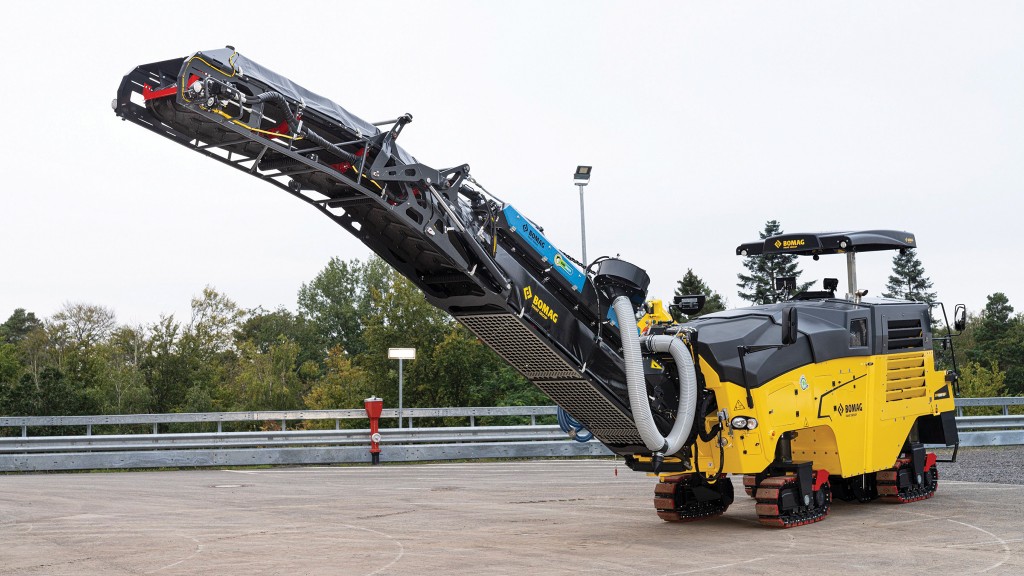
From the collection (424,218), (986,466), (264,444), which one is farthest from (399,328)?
(424,218)

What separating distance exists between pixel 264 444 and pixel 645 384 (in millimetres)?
13130

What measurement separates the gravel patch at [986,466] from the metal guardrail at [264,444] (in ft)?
3.63

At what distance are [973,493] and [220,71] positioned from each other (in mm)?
11887

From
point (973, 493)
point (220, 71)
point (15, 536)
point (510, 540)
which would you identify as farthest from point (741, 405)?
point (15, 536)

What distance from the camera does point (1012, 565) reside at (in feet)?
29.2

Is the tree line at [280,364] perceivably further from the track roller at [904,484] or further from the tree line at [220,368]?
the track roller at [904,484]

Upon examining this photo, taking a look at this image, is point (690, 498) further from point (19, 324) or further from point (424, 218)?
point (19, 324)

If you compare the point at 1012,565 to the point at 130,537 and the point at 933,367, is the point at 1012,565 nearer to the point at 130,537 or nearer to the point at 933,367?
the point at 933,367

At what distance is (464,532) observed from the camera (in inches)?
450

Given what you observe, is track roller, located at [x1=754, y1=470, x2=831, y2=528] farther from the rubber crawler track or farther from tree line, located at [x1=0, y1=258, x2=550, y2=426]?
tree line, located at [x1=0, y1=258, x2=550, y2=426]

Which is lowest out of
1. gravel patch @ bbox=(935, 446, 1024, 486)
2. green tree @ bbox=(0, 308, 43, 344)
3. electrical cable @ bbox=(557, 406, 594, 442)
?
gravel patch @ bbox=(935, 446, 1024, 486)

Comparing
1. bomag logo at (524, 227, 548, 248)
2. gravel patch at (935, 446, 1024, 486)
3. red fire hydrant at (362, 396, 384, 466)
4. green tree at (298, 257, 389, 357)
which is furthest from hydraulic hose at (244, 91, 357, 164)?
green tree at (298, 257, 389, 357)

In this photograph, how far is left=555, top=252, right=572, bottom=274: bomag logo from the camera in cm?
1081

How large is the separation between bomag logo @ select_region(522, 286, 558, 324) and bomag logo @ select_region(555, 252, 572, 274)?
0.48 m
